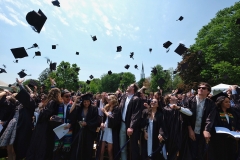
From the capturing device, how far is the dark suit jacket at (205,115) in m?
3.47

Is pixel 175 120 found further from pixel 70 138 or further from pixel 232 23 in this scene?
pixel 232 23

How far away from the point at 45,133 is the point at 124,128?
1.89 meters

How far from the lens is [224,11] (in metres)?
21.3

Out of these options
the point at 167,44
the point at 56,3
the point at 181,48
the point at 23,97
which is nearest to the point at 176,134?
the point at 23,97

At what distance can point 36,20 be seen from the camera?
20.5 feet

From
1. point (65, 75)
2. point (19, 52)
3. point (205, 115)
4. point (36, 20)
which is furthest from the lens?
point (65, 75)

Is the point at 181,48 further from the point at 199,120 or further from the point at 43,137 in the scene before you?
the point at 43,137

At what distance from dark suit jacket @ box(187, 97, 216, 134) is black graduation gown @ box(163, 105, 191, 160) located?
16cm

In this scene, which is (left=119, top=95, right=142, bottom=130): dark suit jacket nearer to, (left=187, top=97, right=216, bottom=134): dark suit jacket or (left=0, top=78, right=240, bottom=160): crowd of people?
(left=0, top=78, right=240, bottom=160): crowd of people

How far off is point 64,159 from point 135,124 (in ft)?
6.54

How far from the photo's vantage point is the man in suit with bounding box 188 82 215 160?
3.66 metres

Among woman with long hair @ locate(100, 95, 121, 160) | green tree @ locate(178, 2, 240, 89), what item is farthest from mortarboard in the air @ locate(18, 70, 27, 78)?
green tree @ locate(178, 2, 240, 89)

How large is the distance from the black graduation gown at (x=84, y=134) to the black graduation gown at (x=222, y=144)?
264cm

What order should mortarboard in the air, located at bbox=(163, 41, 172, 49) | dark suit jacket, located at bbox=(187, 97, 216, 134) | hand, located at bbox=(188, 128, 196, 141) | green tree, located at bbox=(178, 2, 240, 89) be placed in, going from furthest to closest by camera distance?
1. green tree, located at bbox=(178, 2, 240, 89)
2. mortarboard in the air, located at bbox=(163, 41, 172, 49)
3. hand, located at bbox=(188, 128, 196, 141)
4. dark suit jacket, located at bbox=(187, 97, 216, 134)
